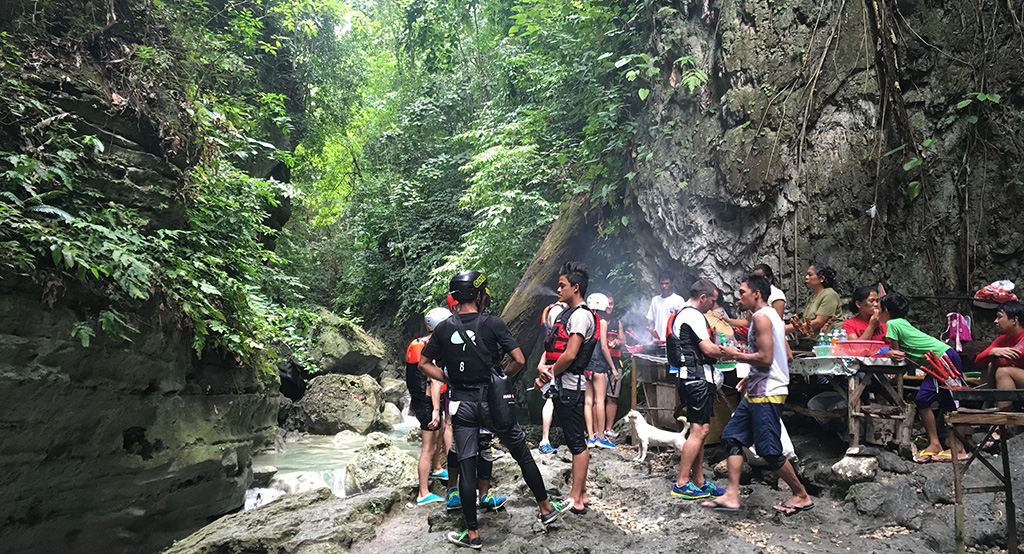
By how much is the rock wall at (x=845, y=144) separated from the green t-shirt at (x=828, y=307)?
0.92 metres

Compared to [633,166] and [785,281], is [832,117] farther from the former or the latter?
[633,166]

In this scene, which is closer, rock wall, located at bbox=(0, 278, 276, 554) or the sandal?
rock wall, located at bbox=(0, 278, 276, 554)

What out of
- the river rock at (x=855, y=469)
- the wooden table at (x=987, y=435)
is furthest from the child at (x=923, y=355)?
the wooden table at (x=987, y=435)

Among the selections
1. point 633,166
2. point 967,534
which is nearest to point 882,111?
point 633,166

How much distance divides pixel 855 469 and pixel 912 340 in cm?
131

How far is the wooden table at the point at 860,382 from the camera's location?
5074mm

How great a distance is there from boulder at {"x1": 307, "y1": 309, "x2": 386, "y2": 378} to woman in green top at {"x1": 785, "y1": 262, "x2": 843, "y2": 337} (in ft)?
41.5

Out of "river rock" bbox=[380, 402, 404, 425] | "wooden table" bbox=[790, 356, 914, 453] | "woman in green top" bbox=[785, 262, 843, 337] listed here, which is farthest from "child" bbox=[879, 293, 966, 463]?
"river rock" bbox=[380, 402, 404, 425]

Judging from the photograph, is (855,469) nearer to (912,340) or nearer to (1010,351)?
(912,340)

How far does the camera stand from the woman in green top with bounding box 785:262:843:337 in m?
6.22

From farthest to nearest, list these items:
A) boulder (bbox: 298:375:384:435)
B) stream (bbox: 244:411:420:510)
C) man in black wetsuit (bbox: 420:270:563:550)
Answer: boulder (bbox: 298:375:384:435)
stream (bbox: 244:411:420:510)
man in black wetsuit (bbox: 420:270:563:550)

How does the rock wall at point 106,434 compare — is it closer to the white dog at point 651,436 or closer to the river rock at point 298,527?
the river rock at point 298,527

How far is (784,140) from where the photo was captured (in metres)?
7.66

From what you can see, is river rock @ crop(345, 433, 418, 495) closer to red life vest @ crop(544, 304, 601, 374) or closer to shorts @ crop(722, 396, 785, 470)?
red life vest @ crop(544, 304, 601, 374)
